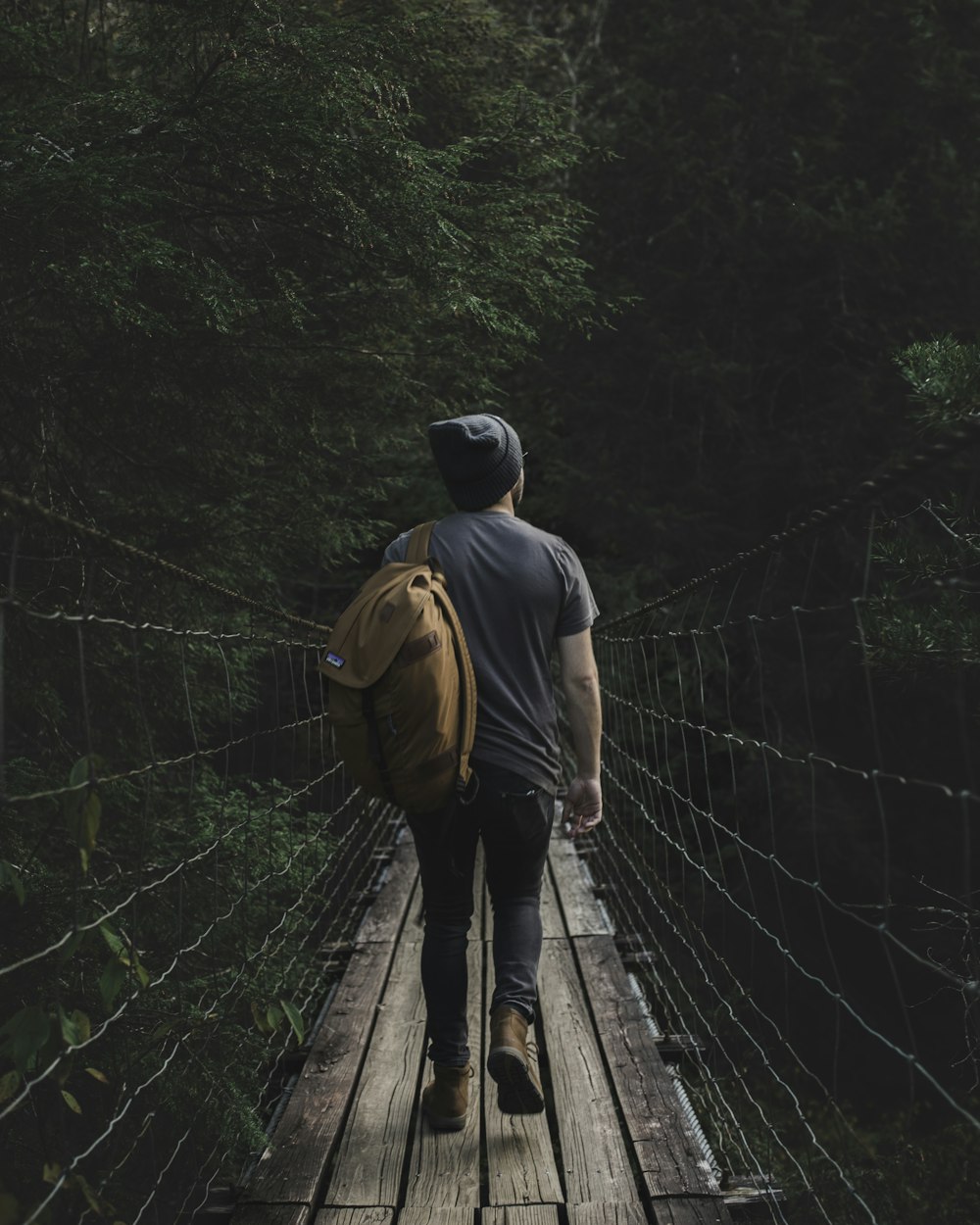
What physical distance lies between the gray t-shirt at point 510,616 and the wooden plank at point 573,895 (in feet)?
5.60

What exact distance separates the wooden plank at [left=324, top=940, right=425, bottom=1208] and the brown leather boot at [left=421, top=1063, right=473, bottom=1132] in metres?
0.07

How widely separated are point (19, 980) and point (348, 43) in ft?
11.2

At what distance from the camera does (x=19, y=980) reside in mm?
3895

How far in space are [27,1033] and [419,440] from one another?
22.9 ft

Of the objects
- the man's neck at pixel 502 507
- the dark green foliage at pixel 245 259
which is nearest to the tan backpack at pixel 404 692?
the man's neck at pixel 502 507

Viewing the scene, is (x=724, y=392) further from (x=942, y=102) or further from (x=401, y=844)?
(x=401, y=844)

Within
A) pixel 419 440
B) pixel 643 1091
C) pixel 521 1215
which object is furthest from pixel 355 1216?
pixel 419 440

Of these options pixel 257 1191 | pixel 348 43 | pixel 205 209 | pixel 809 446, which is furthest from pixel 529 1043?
pixel 809 446

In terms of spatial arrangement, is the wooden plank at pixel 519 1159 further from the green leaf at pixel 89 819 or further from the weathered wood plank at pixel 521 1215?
the green leaf at pixel 89 819

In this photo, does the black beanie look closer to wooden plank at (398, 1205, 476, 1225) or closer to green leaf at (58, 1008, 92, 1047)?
green leaf at (58, 1008, 92, 1047)

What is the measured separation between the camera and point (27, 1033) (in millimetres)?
1688

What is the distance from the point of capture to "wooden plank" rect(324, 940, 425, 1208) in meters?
2.06

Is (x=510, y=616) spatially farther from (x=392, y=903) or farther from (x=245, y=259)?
(x=245, y=259)

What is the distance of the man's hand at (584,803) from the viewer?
7.30 ft
